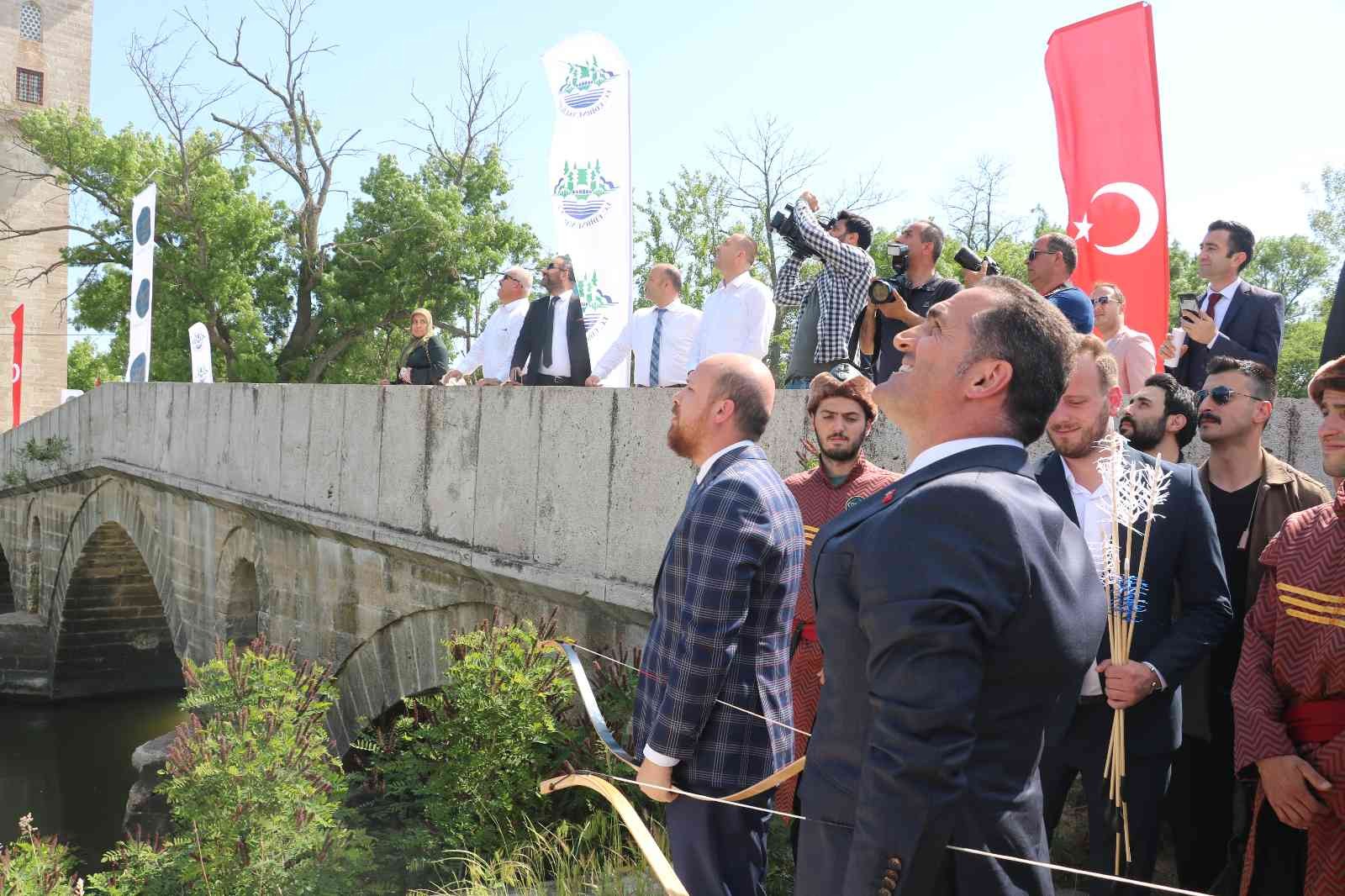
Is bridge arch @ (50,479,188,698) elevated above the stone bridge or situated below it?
below

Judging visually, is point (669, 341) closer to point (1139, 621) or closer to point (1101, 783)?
point (1139, 621)

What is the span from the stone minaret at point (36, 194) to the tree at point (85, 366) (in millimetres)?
5682

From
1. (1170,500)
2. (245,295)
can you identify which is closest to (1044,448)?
(1170,500)

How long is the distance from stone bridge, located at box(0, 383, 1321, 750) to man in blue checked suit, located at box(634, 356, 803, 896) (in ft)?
5.75

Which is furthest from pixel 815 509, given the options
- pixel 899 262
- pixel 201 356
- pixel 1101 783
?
pixel 201 356

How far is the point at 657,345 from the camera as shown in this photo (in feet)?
23.2

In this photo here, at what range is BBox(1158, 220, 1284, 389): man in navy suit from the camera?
189 inches

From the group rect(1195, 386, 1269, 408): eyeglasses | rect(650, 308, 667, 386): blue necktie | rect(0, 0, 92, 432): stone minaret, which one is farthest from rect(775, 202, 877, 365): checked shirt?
rect(0, 0, 92, 432): stone minaret

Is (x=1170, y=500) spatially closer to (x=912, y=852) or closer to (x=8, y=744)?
(x=912, y=852)

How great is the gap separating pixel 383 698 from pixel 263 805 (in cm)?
365

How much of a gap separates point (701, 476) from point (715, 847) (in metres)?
0.94

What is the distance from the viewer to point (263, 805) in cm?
522

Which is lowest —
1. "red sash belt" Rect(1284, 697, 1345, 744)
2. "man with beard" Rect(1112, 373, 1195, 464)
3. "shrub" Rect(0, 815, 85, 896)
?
"shrub" Rect(0, 815, 85, 896)

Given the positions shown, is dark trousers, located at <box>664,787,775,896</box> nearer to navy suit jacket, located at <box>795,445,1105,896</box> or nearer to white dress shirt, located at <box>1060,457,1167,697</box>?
white dress shirt, located at <box>1060,457,1167,697</box>
